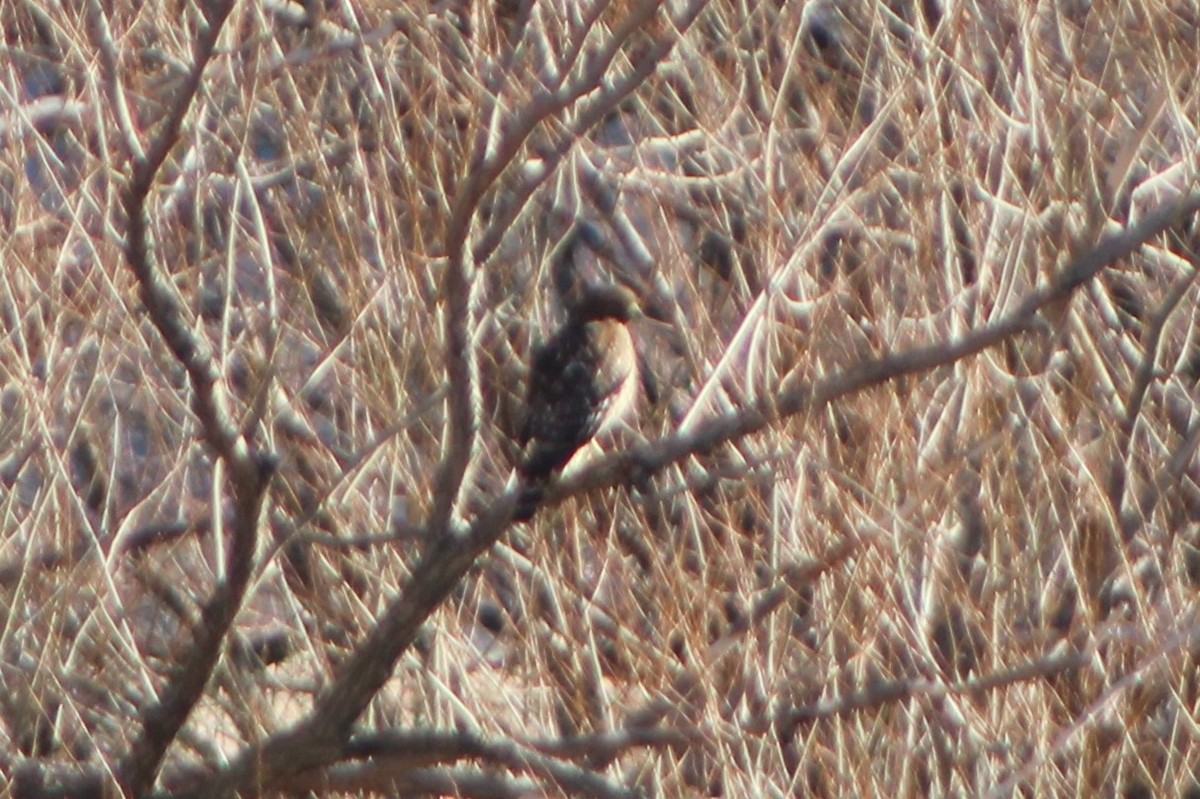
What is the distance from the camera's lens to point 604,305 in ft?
20.7

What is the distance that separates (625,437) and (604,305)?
418 mm

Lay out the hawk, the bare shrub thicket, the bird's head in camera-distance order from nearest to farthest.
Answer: the bare shrub thicket, the hawk, the bird's head

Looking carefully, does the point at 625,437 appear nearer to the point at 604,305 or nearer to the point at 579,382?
the point at 604,305

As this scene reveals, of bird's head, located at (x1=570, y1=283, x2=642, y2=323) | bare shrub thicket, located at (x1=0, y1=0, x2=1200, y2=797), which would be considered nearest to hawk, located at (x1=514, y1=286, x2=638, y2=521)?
bird's head, located at (x1=570, y1=283, x2=642, y2=323)

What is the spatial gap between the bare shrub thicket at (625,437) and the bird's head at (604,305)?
0.52 ft

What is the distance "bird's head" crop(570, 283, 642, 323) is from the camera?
249 inches

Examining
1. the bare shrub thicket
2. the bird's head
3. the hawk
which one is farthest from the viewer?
the bird's head

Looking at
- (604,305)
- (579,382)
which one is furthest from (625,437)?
(579,382)

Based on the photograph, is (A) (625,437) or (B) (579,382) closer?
(B) (579,382)

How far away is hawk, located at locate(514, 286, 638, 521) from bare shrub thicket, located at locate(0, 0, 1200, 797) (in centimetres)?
16

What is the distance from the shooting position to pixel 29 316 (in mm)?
5488

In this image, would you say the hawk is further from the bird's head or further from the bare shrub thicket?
the bare shrub thicket

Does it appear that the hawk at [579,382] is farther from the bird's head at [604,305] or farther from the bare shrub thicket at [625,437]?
the bare shrub thicket at [625,437]

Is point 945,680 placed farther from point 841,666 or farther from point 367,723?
point 367,723
